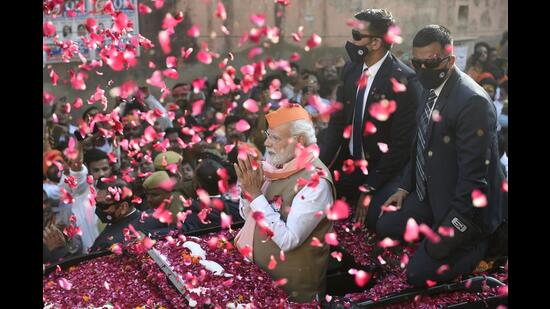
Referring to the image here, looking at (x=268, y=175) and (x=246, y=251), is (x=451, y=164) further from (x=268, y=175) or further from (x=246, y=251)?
(x=246, y=251)

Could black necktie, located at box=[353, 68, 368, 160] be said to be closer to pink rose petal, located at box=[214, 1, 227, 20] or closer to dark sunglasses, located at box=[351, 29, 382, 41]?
dark sunglasses, located at box=[351, 29, 382, 41]

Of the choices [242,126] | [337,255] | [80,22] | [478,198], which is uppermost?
[80,22]

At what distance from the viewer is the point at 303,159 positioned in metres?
3.66

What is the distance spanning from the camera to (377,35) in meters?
3.82

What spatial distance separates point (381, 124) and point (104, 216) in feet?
6.39

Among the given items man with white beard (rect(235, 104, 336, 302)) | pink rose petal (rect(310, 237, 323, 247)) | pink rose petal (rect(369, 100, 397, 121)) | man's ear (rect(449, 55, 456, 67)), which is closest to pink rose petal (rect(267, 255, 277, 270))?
man with white beard (rect(235, 104, 336, 302))

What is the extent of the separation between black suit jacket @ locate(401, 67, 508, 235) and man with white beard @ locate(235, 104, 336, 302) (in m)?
0.63

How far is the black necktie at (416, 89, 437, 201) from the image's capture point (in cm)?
368

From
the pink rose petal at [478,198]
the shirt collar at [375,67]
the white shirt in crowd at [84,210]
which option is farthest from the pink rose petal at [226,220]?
the pink rose petal at [478,198]

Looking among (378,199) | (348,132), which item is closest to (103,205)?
(348,132)

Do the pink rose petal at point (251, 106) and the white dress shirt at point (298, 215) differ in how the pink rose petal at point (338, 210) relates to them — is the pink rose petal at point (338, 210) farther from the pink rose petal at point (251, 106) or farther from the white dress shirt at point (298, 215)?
the pink rose petal at point (251, 106)

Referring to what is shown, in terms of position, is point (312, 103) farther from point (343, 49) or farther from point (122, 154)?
point (122, 154)

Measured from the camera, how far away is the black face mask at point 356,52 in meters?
3.84

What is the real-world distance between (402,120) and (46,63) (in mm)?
2304
